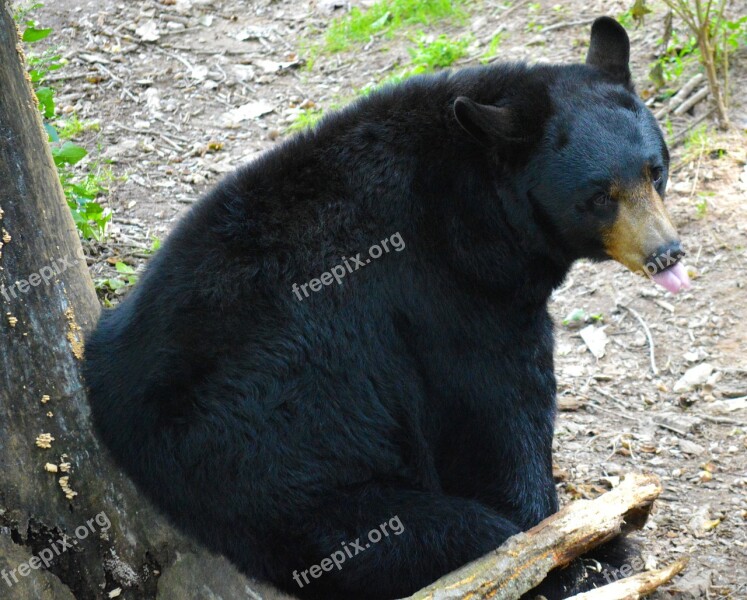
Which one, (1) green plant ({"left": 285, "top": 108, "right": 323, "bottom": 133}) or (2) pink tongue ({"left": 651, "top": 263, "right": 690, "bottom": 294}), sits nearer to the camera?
(2) pink tongue ({"left": 651, "top": 263, "right": 690, "bottom": 294})

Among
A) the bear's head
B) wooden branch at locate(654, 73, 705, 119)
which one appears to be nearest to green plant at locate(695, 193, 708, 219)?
wooden branch at locate(654, 73, 705, 119)

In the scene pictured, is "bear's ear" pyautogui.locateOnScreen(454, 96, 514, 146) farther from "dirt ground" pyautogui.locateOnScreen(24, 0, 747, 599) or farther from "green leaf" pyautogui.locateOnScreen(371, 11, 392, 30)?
"green leaf" pyautogui.locateOnScreen(371, 11, 392, 30)

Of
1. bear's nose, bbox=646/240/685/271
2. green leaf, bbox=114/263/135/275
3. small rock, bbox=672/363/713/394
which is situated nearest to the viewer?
bear's nose, bbox=646/240/685/271

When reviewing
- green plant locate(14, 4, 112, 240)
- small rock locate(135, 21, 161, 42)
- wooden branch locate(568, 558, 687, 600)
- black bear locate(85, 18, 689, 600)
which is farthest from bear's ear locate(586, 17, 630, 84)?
small rock locate(135, 21, 161, 42)

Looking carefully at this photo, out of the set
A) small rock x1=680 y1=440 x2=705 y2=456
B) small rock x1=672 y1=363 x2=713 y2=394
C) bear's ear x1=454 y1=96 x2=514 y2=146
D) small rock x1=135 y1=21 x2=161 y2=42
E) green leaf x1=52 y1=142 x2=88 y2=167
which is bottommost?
small rock x1=680 y1=440 x2=705 y2=456

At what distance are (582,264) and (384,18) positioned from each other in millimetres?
4189

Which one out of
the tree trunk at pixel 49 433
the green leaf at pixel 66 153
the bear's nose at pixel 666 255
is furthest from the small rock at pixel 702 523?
the green leaf at pixel 66 153

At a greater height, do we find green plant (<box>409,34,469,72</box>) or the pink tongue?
green plant (<box>409,34,469,72</box>)

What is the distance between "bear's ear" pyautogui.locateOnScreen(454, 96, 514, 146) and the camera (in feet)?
12.3

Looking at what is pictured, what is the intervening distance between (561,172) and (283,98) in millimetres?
5678

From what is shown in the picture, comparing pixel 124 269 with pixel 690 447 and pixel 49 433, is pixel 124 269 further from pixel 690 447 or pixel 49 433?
pixel 690 447

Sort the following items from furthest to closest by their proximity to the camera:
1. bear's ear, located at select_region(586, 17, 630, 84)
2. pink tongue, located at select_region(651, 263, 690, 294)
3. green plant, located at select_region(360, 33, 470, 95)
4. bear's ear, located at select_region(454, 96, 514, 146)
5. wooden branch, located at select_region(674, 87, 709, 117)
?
green plant, located at select_region(360, 33, 470, 95), wooden branch, located at select_region(674, 87, 709, 117), bear's ear, located at select_region(586, 17, 630, 84), pink tongue, located at select_region(651, 263, 690, 294), bear's ear, located at select_region(454, 96, 514, 146)

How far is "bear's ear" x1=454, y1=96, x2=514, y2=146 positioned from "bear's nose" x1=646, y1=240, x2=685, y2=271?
781 mm

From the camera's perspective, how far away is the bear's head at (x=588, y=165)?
388 centimetres
